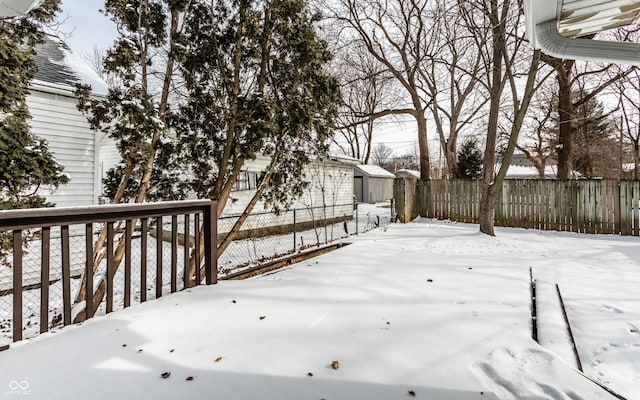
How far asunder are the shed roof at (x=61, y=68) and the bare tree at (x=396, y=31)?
7230mm

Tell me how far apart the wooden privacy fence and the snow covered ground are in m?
5.13

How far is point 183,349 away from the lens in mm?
1761

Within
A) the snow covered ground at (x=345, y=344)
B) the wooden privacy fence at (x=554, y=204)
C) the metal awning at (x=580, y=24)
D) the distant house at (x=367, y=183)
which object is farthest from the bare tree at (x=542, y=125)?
the snow covered ground at (x=345, y=344)

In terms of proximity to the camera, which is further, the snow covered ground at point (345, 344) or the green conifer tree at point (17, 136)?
the green conifer tree at point (17, 136)

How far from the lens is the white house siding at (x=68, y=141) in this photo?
571 cm

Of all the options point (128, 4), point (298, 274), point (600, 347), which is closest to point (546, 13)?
point (600, 347)

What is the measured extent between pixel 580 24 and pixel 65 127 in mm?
7560

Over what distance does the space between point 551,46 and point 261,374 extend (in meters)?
2.69

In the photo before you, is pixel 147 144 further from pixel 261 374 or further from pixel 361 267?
pixel 261 374

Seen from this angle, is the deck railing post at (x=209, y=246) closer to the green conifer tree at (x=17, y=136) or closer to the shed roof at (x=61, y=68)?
the green conifer tree at (x=17, y=136)

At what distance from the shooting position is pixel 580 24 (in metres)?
2.17

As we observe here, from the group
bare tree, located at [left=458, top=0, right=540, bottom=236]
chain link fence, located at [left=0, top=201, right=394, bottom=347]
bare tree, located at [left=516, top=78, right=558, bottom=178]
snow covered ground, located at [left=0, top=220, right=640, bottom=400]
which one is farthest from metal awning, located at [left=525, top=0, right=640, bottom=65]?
bare tree, located at [left=516, top=78, right=558, bottom=178]

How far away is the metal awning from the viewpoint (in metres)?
1.88

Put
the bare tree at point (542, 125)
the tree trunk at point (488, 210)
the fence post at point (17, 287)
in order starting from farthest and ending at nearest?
the bare tree at point (542, 125) → the tree trunk at point (488, 210) → the fence post at point (17, 287)
